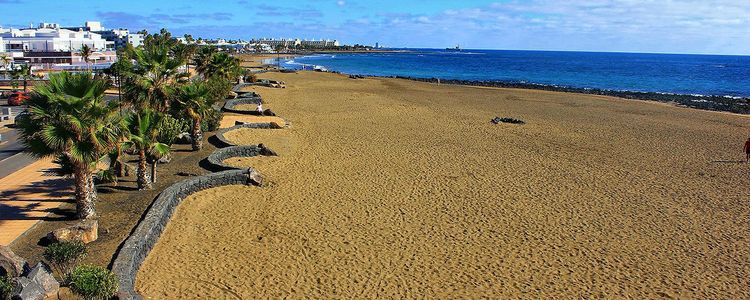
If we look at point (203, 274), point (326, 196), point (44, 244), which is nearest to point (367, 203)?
point (326, 196)

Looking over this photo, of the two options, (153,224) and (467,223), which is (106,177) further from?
(467,223)

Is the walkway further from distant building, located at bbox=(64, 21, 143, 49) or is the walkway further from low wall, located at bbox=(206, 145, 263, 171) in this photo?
distant building, located at bbox=(64, 21, 143, 49)

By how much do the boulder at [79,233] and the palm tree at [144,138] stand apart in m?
2.77

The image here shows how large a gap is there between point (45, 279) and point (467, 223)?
9.07 meters

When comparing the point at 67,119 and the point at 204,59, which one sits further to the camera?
the point at 204,59

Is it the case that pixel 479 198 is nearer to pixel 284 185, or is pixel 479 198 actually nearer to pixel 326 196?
pixel 326 196

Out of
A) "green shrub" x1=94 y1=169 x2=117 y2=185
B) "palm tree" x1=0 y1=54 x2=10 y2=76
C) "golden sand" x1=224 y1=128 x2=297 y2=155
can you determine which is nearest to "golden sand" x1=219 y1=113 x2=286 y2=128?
"golden sand" x1=224 y1=128 x2=297 y2=155

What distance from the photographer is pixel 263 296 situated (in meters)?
9.28

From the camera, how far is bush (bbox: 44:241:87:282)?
29.1 ft

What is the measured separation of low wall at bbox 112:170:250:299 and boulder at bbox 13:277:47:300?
114cm

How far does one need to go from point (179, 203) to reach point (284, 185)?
11.1ft

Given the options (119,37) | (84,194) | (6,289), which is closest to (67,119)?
(84,194)

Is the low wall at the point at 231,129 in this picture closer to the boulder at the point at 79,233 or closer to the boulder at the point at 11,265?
the boulder at the point at 79,233

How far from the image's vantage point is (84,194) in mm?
11414
